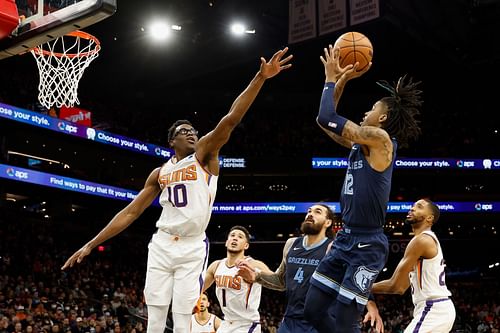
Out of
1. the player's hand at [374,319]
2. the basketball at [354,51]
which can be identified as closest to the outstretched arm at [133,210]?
the basketball at [354,51]

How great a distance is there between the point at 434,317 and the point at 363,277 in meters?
2.06

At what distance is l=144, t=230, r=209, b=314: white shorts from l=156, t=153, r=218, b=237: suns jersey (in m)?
0.10

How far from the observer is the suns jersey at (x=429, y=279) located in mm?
6703

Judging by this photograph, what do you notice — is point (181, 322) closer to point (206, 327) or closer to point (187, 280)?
point (187, 280)

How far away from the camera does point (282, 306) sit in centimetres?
2702

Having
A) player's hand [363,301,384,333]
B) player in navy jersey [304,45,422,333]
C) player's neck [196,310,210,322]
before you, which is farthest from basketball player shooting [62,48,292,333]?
player's neck [196,310,210,322]

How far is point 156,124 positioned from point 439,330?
24.3m

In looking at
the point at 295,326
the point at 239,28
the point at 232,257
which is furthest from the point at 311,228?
the point at 239,28

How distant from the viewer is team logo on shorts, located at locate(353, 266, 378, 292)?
4.90m

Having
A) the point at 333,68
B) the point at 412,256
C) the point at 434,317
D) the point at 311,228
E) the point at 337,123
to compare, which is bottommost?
the point at 434,317

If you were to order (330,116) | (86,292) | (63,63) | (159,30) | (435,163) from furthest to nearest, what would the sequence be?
(435,163)
(159,30)
(86,292)
(63,63)
(330,116)

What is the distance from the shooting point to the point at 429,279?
22.1ft

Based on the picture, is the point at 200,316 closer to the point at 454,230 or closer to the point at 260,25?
the point at 260,25

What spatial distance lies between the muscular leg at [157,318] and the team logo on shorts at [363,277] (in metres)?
1.58
